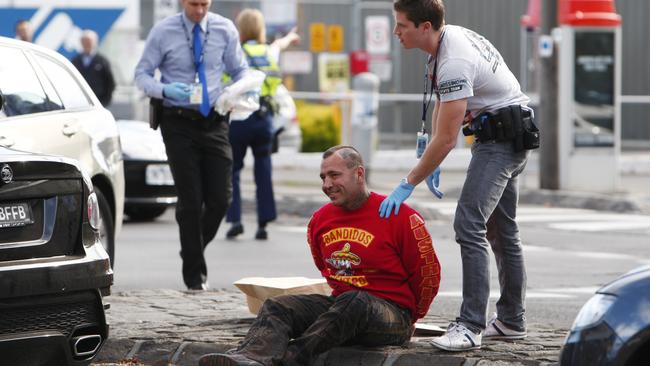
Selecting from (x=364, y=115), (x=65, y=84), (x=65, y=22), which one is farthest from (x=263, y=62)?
(x=65, y=22)

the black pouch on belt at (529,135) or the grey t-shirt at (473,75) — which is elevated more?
the grey t-shirt at (473,75)

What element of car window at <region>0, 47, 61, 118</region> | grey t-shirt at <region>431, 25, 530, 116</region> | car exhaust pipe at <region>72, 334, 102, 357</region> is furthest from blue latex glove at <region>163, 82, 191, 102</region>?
car exhaust pipe at <region>72, 334, 102, 357</region>

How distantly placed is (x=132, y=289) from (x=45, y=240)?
Result: 376 centimetres

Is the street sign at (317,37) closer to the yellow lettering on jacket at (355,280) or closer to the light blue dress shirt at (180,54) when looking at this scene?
the light blue dress shirt at (180,54)

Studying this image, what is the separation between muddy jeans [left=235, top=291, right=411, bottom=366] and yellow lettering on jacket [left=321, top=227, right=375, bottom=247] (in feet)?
0.79

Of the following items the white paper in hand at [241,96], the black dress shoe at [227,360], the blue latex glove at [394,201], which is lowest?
the black dress shoe at [227,360]

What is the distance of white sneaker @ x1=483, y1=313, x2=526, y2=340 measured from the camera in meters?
7.37

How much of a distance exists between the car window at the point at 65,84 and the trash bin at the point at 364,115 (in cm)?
987

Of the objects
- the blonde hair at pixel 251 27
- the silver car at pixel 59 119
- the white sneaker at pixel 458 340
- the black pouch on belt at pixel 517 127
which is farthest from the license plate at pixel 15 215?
the blonde hair at pixel 251 27

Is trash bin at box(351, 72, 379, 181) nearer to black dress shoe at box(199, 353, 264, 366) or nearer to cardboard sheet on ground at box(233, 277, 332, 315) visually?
cardboard sheet on ground at box(233, 277, 332, 315)

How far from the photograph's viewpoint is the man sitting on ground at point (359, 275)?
6.61 meters

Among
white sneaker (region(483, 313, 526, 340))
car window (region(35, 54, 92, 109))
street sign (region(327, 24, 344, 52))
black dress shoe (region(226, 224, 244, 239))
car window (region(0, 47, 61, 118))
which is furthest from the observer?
street sign (region(327, 24, 344, 52))

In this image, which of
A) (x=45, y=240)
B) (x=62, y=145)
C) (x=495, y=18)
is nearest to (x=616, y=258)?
(x=62, y=145)

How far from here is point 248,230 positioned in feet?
46.6
